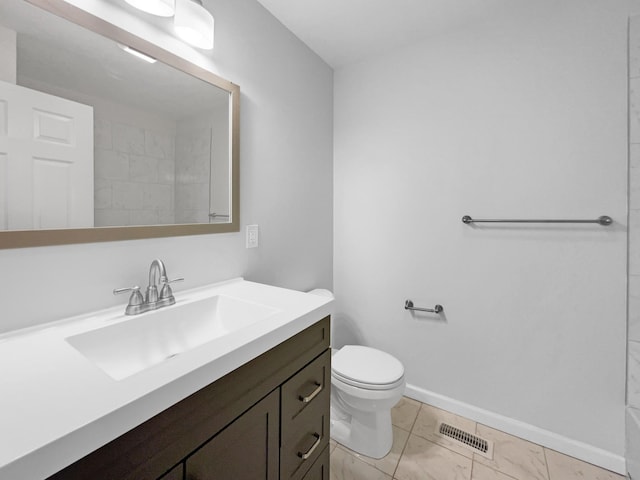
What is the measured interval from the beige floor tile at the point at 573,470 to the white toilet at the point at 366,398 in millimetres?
785

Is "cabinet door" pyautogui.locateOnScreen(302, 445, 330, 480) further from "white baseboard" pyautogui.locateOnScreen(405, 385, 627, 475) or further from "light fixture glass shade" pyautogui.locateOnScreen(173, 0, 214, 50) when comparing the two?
"light fixture glass shade" pyautogui.locateOnScreen(173, 0, 214, 50)

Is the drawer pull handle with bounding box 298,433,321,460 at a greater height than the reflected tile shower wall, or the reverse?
the reflected tile shower wall

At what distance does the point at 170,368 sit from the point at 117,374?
13.7 inches

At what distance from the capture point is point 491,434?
163cm

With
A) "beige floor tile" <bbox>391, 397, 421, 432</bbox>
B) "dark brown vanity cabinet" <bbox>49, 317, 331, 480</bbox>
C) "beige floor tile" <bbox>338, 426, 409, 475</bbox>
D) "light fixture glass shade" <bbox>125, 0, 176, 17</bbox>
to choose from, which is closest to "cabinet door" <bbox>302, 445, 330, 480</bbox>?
"dark brown vanity cabinet" <bbox>49, 317, 331, 480</bbox>

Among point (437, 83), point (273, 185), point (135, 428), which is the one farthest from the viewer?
point (437, 83)

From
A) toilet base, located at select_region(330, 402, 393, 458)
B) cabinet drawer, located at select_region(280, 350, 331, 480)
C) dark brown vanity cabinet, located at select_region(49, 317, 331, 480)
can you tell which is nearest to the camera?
dark brown vanity cabinet, located at select_region(49, 317, 331, 480)

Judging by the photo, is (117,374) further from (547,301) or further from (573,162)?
(573,162)

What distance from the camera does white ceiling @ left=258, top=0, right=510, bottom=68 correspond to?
Result: 1515 millimetres

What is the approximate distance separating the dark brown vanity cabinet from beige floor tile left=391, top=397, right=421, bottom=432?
2.58ft

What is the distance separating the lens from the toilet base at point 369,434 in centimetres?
147

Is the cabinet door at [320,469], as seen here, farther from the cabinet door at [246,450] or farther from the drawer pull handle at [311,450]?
the cabinet door at [246,450]

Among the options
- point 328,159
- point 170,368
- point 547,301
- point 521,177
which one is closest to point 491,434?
point 547,301

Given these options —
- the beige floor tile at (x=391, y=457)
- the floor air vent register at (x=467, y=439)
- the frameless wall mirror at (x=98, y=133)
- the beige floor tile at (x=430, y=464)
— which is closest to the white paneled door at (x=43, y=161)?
the frameless wall mirror at (x=98, y=133)
